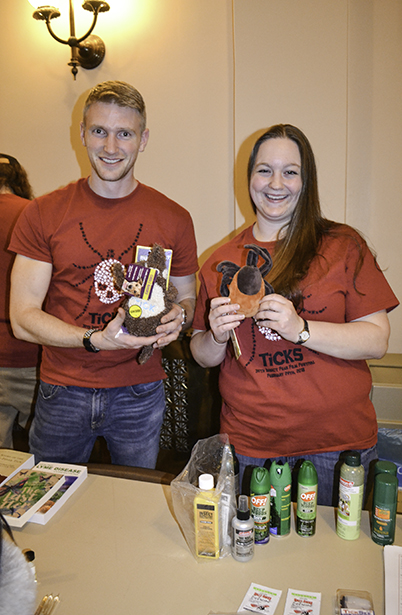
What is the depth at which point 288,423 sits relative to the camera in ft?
4.44

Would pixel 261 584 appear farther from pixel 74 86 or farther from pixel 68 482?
pixel 74 86

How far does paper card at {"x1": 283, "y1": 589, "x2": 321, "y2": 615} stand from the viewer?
3.03 ft

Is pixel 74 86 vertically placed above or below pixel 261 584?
above

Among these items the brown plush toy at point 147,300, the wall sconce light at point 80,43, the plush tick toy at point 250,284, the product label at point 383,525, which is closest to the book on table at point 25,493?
the brown plush toy at point 147,300

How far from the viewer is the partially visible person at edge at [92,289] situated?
158 cm

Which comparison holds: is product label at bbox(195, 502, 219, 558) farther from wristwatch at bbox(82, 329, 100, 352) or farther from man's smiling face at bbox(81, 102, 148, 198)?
man's smiling face at bbox(81, 102, 148, 198)

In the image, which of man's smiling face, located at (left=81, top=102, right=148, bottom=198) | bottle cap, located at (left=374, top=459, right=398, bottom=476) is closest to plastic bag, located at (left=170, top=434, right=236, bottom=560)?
bottle cap, located at (left=374, top=459, right=398, bottom=476)

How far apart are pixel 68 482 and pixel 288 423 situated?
2.14 feet

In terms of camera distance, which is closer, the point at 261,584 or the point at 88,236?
the point at 261,584

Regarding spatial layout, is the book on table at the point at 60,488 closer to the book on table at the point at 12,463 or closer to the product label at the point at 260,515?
the book on table at the point at 12,463

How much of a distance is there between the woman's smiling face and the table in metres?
0.88

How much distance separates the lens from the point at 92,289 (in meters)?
1.60

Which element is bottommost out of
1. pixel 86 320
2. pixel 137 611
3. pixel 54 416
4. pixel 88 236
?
pixel 137 611

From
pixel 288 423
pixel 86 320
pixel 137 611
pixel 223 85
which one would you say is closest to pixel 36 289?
pixel 86 320
